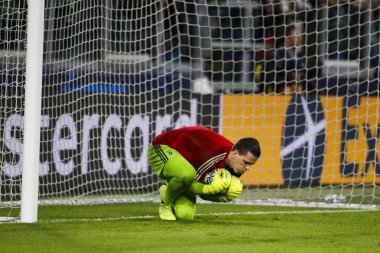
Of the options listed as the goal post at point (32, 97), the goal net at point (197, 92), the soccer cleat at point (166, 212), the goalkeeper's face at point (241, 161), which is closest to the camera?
the goal post at point (32, 97)

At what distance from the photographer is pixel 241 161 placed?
254 inches

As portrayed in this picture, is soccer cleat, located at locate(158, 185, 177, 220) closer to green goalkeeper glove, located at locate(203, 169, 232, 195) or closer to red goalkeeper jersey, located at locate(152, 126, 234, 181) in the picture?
red goalkeeper jersey, located at locate(152, 126, 234, 181)

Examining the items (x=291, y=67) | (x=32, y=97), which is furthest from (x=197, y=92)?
(x=32, y=97)

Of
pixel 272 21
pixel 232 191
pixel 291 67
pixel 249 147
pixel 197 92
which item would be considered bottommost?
pixel 232 191

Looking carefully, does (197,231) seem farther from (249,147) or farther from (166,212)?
(166,212)

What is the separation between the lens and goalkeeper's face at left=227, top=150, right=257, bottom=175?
6.41 metres

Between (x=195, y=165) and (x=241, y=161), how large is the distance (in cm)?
48

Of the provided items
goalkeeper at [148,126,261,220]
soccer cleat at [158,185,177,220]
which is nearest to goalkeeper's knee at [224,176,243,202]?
goalkeeper at [148,126,261,220]

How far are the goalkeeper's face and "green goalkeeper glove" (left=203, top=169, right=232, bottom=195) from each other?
0.23 ft

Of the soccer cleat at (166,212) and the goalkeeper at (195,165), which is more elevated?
the goalkeeper at (195,165)

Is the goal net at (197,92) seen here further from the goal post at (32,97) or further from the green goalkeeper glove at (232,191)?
the green goalkeeper glove at (232,191)

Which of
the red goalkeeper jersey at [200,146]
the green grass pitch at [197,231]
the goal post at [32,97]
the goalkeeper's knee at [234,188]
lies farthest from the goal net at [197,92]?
the goalkeeper's knee at [234,188]

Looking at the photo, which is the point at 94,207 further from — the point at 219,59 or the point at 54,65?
the point at 219,59

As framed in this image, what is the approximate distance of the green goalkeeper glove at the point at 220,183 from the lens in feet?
21.1
